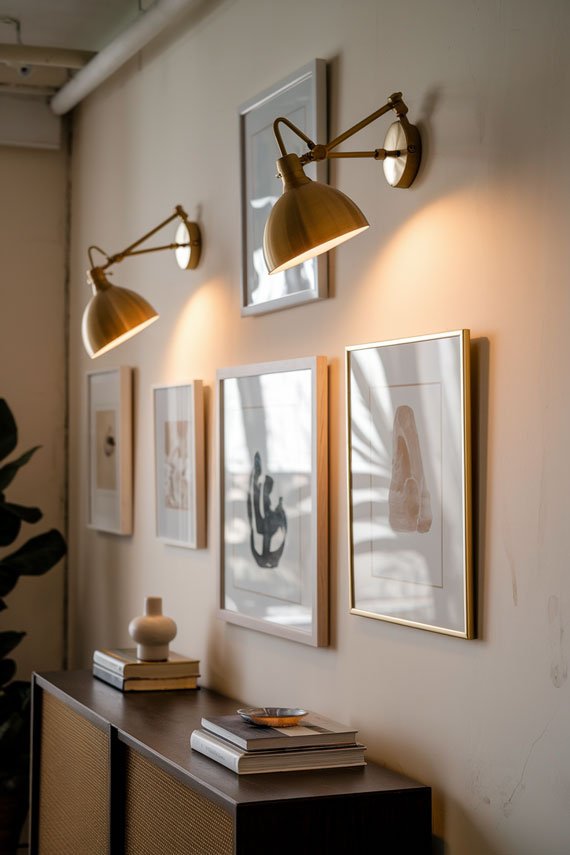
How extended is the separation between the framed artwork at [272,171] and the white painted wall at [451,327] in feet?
0.11

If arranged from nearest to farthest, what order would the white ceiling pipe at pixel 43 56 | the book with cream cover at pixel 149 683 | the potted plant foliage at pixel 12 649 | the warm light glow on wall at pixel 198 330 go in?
1. the book with cream cover at pixel 149 683
2. the warm light glow on wall at pixel 198 330
3. the white ceiling pipe at pixel 43 56
4. the potted plant foliage at pixel 12 649

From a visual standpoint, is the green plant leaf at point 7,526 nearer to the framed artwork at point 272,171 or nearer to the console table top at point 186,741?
the console table top at point 186,741

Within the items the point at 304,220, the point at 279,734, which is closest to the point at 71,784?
the point at 279,734

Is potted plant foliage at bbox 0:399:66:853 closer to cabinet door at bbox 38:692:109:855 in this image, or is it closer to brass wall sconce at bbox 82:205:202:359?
cabinet door at bbox 38:692:109:855

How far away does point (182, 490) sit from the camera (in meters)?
3.06

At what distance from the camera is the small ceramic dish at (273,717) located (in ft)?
6.85

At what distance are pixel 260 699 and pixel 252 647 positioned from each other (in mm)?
128

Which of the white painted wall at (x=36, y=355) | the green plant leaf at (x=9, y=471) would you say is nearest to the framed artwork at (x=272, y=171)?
the green plant leaf at (x=9, y=471)

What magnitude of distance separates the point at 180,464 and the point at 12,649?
118 cm

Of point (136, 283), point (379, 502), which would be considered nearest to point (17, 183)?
point (136, 283)

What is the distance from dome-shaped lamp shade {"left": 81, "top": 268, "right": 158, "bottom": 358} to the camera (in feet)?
9.25

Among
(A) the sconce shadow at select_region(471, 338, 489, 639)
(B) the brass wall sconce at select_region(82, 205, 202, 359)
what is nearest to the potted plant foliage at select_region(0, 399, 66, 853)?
(B) the brass wall sconce at select_region(82, 205, 202, 359)

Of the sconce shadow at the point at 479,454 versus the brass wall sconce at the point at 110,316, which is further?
the brass wall sconce at the point at 110,316

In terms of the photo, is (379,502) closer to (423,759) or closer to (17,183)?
(423,759)
